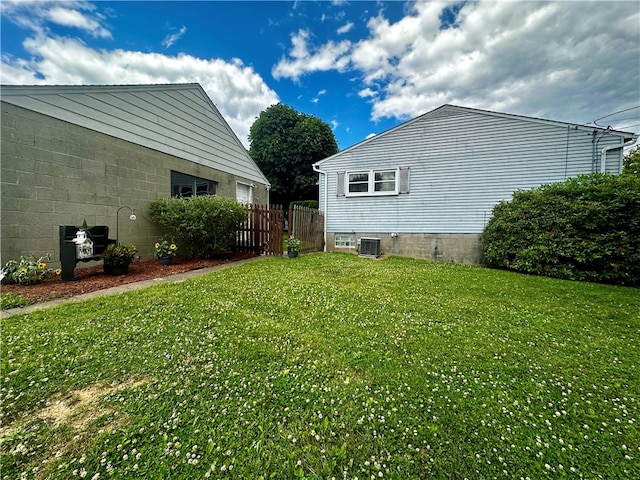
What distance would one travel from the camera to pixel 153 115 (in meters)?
6.90

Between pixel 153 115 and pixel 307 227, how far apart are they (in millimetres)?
5756

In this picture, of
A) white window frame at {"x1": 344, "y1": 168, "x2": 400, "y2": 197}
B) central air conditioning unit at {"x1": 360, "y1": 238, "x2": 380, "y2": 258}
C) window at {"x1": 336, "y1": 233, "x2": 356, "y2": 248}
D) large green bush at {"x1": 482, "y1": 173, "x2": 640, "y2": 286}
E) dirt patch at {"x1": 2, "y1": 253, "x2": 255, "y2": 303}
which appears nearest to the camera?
dirt patch at {"x1": 2, "y1": 253, "x2": 255, "y2": 303}

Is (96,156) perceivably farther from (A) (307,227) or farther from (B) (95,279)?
(A) (307,227)

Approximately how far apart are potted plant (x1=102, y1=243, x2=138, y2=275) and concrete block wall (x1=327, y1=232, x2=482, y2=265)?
24.9 ft

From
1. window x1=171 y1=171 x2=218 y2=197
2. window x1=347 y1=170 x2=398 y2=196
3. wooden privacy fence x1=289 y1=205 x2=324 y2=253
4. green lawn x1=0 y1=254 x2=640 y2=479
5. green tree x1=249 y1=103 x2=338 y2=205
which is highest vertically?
green tree x1=249 y1=103 x2=338 y2=205

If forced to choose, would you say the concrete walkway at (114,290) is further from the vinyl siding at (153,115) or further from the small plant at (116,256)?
the vinyl siding at (153,115)

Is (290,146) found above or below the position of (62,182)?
above

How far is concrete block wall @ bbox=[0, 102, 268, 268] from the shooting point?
4219 mm

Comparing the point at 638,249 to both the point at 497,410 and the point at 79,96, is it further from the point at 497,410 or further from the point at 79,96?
the point at 79,96

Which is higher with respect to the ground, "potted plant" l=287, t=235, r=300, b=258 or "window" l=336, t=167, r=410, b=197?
"window" l=336, t=167, r=410, b=197

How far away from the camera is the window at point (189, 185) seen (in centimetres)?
784

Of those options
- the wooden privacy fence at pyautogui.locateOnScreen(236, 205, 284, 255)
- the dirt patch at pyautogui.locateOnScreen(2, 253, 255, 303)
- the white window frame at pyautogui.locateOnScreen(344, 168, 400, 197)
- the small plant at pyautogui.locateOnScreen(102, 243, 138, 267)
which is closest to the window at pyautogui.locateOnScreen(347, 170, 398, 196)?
the white window frame at pyautogui.locateOnScreen(344, 168, 400, 197)

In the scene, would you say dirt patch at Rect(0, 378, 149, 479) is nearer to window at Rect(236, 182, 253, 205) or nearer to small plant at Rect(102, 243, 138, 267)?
small plant at Rect(102, 243, 138, 267)

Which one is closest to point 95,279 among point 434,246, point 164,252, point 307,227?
point 164,252
